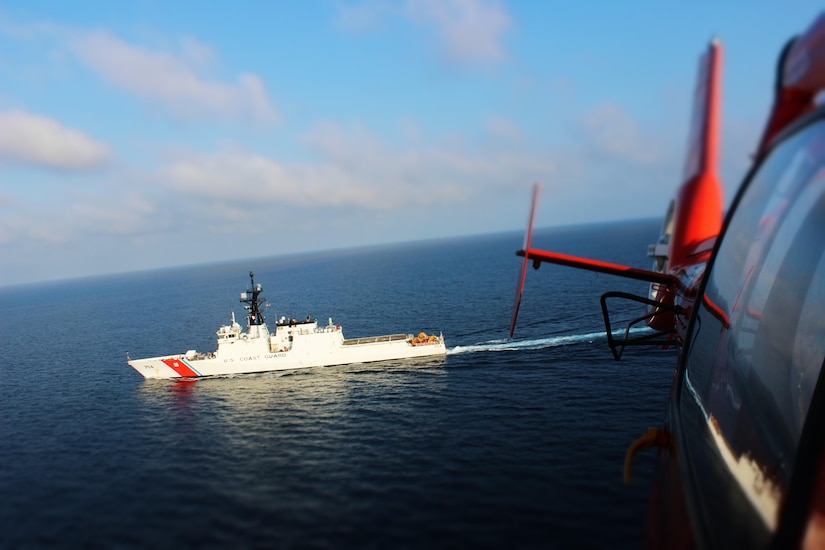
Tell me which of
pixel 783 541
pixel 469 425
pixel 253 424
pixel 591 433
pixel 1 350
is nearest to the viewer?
pixel 783 541

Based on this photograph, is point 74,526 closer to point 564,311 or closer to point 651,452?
point 651,452

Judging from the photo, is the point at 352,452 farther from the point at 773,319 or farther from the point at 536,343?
the point at 536,343

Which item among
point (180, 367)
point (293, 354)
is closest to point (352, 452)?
point (293, 354)

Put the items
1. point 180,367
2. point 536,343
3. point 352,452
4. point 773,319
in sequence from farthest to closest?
1. point 536,343
2. point 180,367
3. point 352,452
4. point 773,319

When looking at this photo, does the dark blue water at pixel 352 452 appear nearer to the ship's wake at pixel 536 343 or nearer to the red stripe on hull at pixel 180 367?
the ship's wake at pixel 536 343

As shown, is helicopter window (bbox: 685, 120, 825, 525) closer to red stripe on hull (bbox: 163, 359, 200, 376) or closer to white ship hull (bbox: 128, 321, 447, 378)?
white ship hull (bbox: 128, 321, 447, 378)

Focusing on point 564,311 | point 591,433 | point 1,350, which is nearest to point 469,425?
point 591,433

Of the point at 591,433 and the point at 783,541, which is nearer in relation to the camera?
the point at 783,541
